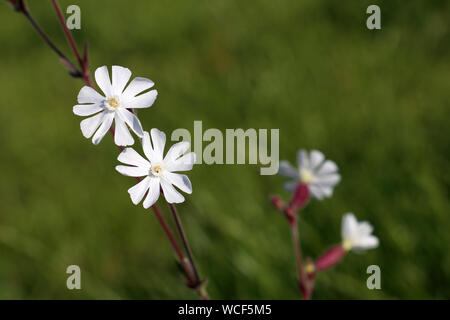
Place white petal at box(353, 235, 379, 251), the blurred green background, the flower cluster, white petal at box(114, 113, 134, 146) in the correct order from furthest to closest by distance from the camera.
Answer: the blurred green background
white petal at box(353, 235, 379, 251)
the flower cluster
white petal at box(114, 113, 134, 146)

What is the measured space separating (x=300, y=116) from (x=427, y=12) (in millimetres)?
1092

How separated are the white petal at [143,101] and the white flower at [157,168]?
53 millimetres

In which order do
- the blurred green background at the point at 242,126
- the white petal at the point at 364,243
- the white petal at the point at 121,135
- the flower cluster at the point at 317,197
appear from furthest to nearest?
1. the blurred green background at the point at 242,126
2. the white petal at the point at 364,243
3. the flower cluster at the point at 317,197
4. the white petal at the point at 121,135

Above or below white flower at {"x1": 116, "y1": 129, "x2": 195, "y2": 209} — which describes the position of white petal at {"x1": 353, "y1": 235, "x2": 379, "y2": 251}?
below

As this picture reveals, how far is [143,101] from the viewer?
0.91m

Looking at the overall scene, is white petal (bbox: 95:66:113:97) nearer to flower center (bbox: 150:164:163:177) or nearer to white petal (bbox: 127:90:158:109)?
white petal (bbox: 127:90:158:109)

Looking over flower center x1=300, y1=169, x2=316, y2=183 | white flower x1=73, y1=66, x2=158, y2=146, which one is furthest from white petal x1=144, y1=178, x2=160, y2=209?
flower center x1=300, y1=169, x2=316, y2=183

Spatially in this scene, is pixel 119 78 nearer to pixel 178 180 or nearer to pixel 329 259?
pixel 178 180

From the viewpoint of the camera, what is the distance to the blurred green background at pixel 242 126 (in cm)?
171

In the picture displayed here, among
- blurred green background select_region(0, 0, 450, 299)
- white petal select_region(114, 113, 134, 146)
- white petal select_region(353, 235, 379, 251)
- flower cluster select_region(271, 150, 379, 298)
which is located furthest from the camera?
blurred green background select_region(0, 0, 450, 299)

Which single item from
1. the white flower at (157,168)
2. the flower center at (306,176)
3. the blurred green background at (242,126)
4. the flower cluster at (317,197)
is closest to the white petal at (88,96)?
the white flower at (157,168)

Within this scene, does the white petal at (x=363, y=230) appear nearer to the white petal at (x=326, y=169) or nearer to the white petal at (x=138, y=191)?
the white petal at (x=326, y=169)

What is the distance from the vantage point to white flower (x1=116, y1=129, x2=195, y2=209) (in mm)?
891
